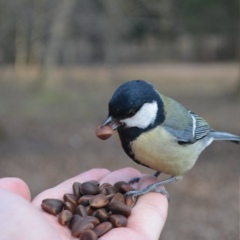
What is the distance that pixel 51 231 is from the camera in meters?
1.74

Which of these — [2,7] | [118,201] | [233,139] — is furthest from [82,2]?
[118,201]

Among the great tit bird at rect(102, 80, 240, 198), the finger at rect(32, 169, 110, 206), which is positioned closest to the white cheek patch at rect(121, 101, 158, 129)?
the great tit bird at rect(102, 80, 240, 198)

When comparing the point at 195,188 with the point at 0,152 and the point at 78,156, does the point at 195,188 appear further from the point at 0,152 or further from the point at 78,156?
the point at 0,152

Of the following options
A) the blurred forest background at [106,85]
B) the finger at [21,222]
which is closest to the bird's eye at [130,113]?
the finger at [21,222]

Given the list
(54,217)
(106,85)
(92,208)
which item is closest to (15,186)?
(54,217)

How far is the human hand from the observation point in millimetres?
1670

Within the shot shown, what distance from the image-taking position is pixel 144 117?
217 cm

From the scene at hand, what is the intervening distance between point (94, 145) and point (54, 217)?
4.97 meters

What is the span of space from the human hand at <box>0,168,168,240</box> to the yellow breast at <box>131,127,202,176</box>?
145 mm

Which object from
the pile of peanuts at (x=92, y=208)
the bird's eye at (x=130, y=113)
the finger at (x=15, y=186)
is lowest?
the pile of peanuts at (x=92, y=208)

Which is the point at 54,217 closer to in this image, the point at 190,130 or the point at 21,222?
the point at 21,222

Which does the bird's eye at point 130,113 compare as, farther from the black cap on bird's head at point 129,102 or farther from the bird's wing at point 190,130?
the bird's wing at point 190,130

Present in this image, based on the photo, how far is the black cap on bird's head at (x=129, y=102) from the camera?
6.71 feet

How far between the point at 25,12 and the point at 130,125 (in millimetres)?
6671
